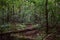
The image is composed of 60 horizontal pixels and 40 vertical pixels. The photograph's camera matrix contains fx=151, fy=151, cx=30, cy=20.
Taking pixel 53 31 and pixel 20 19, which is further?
pixel 20 19

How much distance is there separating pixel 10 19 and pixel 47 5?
3.98 meters

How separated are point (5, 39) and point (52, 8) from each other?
10.3 feet

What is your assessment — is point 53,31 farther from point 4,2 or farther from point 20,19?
point 20,19

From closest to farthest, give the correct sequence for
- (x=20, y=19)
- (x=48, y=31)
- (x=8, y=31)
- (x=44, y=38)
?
1. (x=44, y=38)
2. (x=48, y=31)
3. (x=8, y=31)
4. (x=20, y=19)

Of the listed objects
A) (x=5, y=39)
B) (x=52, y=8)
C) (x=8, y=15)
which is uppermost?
(x=52, y=8)

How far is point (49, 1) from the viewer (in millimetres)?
8594

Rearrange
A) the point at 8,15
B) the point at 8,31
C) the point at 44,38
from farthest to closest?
the point at 8,15, the point at 8,31, the point at 44,38

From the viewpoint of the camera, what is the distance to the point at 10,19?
11469mm

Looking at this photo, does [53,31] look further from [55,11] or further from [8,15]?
[8,15]

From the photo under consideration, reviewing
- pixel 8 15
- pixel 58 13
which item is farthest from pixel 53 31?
pixel 8 15

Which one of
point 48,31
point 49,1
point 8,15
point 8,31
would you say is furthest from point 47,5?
point 8,15

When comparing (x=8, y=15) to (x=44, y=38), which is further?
(x=8, y=15)

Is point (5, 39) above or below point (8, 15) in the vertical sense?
below

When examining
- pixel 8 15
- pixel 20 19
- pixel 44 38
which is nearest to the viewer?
pixel 44 38
